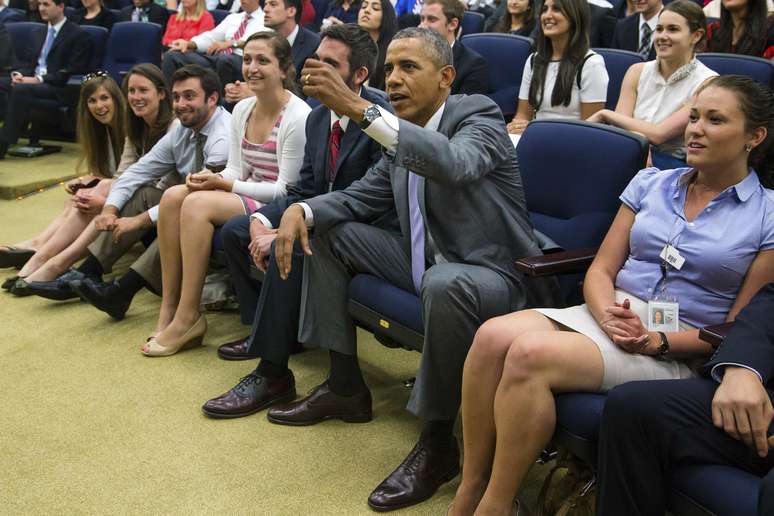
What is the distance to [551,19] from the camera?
3.49 meters

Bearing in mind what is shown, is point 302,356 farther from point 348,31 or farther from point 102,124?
point 102,124

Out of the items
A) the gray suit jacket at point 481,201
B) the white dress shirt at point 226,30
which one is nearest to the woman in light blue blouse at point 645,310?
the gray suit jacket at point 481,201

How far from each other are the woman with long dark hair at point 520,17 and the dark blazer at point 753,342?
3.17 metres

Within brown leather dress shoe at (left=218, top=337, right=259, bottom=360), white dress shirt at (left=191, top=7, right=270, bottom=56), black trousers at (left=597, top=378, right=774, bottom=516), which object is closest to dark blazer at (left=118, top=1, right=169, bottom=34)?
white dress shirt at (left=191, top=7, right=270, bottom=56)

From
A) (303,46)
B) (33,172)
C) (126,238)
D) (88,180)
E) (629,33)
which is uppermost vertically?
(629,33)

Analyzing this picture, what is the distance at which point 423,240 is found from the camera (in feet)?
7.34

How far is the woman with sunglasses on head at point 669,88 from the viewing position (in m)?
Result: 3.02

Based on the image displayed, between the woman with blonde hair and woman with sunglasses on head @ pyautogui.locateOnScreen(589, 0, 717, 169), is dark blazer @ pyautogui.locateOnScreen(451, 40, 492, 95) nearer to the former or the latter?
woman with sunglasses on head @ pyautogui.locateOnScreen(589, 0, 717, 169)

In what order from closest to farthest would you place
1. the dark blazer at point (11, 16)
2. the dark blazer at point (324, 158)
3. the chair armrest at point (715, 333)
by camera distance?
the chair armrest at point (715, 333)
the dark blazer at point (324, 158)
the dark blazer at point (11, 16)

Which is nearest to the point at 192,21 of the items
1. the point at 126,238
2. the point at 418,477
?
the point at 126,238

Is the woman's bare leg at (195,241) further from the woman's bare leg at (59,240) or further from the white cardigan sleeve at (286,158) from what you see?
the woman's bare leg at (59,240)

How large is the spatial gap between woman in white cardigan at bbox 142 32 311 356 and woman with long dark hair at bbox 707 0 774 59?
175 centimetres

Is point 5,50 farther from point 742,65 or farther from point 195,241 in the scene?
point 742,65

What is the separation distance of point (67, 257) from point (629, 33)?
2.84 m
